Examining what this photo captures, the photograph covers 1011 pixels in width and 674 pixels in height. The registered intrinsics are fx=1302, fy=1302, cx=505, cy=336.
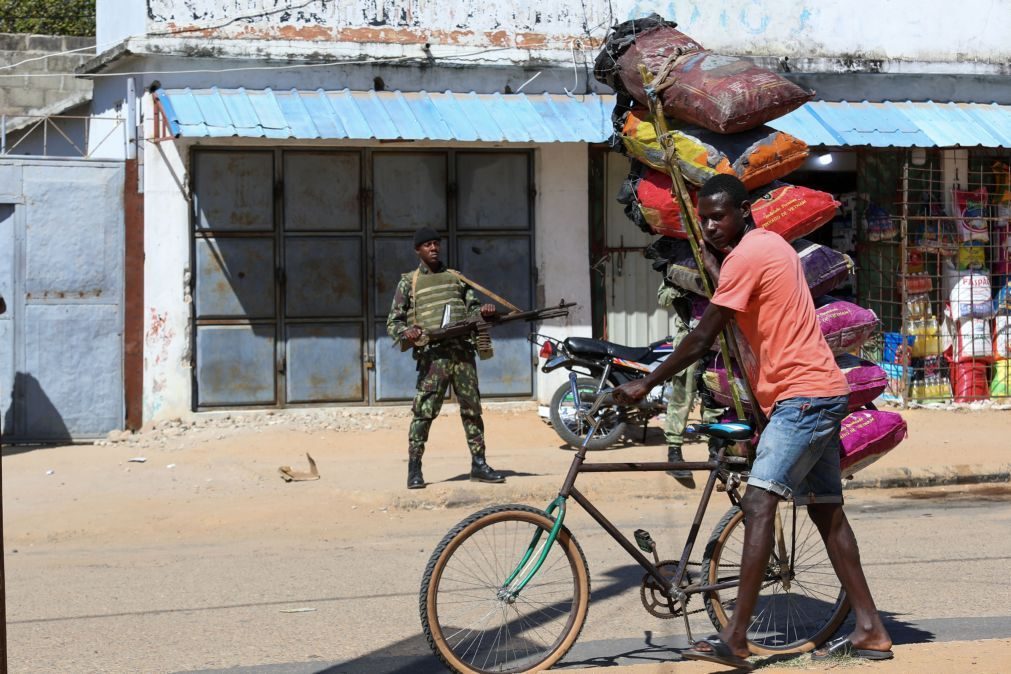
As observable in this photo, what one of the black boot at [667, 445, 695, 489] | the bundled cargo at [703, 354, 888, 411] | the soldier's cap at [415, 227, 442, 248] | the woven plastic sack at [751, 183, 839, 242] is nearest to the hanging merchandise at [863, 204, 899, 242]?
the black boot at [667, 445, 695, 489]

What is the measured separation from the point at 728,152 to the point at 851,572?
234cm

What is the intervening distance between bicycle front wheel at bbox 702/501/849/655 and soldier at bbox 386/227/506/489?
423 cm

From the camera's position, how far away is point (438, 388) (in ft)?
31.0

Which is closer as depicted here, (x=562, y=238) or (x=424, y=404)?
(x=424, y=404)

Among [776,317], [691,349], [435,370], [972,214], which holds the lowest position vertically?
[435,370]

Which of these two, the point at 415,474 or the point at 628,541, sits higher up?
the point at 628,541

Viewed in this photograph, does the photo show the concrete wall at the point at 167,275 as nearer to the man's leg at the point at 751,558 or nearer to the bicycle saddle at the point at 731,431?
the bicycle saddle at the point at 731,431

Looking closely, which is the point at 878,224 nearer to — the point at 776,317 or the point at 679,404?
the point at 679,404

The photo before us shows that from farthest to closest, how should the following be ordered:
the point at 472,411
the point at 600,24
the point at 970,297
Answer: the point at 970,297 → the point at 600,24 → the point at 472,411

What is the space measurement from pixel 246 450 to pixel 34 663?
5.87 m

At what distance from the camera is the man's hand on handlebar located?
4.79m

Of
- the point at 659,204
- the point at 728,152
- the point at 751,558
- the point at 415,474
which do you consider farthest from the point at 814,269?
the point at 415,474

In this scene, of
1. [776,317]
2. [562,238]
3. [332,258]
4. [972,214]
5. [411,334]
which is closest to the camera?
[776,317]

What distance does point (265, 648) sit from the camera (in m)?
5.70
